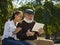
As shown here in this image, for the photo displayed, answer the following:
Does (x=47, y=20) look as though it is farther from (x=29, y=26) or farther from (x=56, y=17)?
(x=29, y=26)

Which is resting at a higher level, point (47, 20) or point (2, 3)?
point (2, 3)

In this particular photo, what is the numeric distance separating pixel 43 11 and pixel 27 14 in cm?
3123

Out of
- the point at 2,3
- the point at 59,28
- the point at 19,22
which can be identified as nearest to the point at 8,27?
the point at 19,22

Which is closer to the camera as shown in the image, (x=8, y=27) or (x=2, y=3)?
(x=8, y=27)

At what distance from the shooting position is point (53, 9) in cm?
3906

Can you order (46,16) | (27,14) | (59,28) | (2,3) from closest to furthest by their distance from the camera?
(27,14), (2,3), (46,16), (59,28)

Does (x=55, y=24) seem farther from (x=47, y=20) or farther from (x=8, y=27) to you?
(x=8, y=27)

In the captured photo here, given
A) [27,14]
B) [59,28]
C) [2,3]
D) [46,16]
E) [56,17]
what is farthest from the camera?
[59,28]

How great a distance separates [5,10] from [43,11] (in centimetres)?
1181

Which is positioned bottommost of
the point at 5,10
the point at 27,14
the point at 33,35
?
the point at 5,10

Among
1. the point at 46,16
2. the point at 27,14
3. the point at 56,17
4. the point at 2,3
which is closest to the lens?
the point at 27,14

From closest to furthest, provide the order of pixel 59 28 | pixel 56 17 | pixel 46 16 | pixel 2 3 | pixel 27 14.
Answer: pixel 27 14 < pixel 2 3 < pixel 46 16 < pixel 56 17 < pixel 59 28

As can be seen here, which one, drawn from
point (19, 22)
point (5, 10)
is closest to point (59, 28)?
point (5, 10)

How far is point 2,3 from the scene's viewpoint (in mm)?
24859
